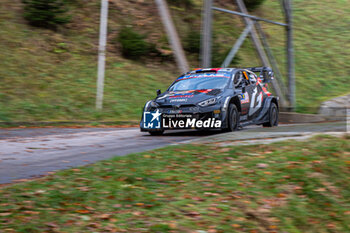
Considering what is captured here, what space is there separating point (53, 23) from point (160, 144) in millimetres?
15822

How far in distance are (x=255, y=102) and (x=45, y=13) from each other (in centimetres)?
1382

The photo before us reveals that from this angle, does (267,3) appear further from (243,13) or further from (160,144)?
(160,144)

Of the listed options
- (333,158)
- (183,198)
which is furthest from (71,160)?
(333,158)

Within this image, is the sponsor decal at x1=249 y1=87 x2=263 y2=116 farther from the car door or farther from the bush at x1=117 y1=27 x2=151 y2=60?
the bush at x1=117 y1=27 x2=151 y2=60

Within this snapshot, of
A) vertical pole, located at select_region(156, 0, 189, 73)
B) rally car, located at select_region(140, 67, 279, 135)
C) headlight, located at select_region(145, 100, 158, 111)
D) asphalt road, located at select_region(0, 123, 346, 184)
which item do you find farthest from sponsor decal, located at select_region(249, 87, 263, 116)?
vertical pole, located at select_region(156, 0, 189, 73)

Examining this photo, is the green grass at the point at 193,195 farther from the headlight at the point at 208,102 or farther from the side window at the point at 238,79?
the side window at the point at 238,79

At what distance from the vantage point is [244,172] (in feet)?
22.6

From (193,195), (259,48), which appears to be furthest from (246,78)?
(193,195)

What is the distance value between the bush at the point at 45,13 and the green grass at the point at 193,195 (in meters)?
17.8

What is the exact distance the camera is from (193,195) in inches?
231

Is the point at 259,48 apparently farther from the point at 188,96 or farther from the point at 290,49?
the point at 188,96

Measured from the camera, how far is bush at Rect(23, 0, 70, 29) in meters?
24.0

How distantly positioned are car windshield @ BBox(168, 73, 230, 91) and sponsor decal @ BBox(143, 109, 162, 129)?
4.19ft

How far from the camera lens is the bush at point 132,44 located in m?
24.8
